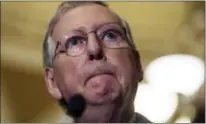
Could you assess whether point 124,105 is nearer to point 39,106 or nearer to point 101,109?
point 101,109

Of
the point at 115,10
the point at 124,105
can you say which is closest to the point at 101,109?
the point at 124,105

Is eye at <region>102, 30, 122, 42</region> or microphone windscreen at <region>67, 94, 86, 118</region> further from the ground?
eye at <region>102, 30, 122, 42</region>

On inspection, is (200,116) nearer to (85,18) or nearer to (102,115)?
(102,115)

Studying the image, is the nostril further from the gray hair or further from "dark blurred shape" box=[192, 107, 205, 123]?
"dark blurred shape" box=[192, 107, 205, 123]

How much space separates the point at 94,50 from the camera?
40.9 inches

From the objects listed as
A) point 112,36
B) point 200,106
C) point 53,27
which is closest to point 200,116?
point 200,106

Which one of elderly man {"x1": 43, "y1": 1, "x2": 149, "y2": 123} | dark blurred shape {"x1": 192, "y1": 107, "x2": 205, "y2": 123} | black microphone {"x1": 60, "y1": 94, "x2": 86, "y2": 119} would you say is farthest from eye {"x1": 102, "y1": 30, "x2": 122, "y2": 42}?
dark blurred shape {"x1": 192, "y1": 107, "x2": 205, "y2": 123}

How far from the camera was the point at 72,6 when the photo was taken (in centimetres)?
110

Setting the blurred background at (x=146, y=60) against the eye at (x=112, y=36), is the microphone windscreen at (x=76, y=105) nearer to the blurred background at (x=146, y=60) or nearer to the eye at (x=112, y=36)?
the blurred background at (x=146, y=60)

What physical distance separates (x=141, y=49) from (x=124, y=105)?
0.51 feet

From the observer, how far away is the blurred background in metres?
1.08

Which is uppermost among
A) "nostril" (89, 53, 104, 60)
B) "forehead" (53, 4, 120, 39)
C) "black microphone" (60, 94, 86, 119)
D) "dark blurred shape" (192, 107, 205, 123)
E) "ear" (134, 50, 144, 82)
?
"forehead" (53, 4, 120, 39)

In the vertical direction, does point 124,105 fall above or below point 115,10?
below

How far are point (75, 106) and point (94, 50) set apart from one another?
0.50ft
